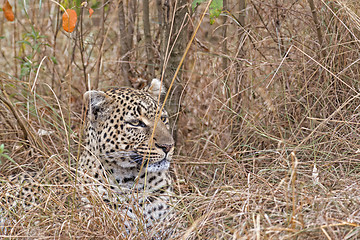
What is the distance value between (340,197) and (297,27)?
7.55 feet

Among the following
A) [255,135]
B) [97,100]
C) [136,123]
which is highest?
[97,100]

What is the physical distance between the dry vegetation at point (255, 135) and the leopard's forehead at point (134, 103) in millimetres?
462

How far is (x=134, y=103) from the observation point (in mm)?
3910

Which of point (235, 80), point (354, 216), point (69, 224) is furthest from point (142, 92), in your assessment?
point (354, 216)

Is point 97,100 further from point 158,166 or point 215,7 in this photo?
point 215,7

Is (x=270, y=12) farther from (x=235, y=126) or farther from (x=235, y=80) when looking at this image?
(x=235, y=126)

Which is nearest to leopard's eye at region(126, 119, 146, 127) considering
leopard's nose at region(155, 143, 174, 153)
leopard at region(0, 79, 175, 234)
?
leopard at region(0, 79, 175, 234)

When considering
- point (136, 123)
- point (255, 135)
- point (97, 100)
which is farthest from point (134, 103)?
point (255, 135)

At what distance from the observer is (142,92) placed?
4109mm

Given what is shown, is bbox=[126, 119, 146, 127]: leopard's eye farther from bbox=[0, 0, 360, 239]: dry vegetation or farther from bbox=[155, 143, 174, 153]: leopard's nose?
bbox=[0, 0, 360, 239]: dry vegetation

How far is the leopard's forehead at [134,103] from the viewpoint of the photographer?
3.89m

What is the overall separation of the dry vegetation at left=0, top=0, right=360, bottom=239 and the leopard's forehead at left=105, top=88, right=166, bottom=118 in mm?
462

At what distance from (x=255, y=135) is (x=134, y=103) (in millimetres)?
1273

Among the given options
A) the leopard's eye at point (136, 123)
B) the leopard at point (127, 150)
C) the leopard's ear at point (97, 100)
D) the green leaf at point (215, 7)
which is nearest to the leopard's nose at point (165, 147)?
the leopard at point (127, 150)
